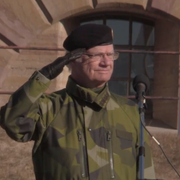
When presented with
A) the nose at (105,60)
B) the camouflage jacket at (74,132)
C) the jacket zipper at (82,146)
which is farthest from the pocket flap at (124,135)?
the nose at (105,60)

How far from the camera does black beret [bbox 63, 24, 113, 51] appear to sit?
2.32 m

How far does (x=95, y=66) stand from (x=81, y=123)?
277mm

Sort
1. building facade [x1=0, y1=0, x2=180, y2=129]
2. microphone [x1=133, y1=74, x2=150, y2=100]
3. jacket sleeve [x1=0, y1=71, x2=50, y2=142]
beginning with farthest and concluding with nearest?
building facade [x1=0, y1=0, x2=180, y2=129] → microphone [x1=133, y1=74, x2=150, y2=100] → jacket sleeve [x1=0, y1=71, x2=50, y2=142]

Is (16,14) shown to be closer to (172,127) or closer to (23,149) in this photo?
(23,149)

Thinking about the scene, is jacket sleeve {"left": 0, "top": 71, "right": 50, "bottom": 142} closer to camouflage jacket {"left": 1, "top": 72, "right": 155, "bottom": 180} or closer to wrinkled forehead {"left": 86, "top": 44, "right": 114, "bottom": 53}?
camouflage jacket {"left": 1, "top": 72, "right": 155, "bottom": 180}

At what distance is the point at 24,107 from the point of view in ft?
7.06

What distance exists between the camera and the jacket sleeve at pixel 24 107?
7.04 ft

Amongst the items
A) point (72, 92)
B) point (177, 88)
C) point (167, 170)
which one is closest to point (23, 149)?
point (167, 170)

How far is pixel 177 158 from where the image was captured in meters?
5.25

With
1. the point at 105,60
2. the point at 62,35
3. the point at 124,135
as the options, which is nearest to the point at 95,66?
the point at 105,60

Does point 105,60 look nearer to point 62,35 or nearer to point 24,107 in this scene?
point 24,107

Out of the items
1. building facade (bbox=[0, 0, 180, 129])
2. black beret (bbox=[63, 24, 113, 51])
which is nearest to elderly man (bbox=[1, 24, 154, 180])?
black beret (bbox=[63, 24, 113, 51])

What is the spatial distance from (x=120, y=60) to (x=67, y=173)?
182 inches

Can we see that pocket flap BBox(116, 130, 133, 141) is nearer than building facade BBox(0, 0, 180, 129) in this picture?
Yes
